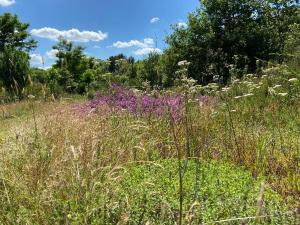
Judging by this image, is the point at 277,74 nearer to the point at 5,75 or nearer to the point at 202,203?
the point at 202,203

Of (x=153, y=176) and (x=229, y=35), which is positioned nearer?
(x=153, y=176)

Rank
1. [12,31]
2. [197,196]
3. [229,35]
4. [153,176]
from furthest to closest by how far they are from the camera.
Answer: [12,31], [229,35], [153,176], [197,196]

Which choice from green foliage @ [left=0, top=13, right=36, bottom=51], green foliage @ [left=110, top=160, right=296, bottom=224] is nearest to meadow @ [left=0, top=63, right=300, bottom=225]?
green foliage @ [left=110, top=160, right=296, bottom=224]

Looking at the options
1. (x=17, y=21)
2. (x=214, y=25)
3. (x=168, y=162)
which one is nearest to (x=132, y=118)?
(x=168, y=162)

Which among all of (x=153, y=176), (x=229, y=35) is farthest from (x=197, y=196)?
(x=229, y=35)

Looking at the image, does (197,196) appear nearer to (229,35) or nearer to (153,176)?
(153,176)

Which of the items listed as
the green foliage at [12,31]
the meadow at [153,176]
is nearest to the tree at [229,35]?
the meadow at [153,176]

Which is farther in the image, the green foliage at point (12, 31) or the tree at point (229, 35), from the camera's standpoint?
the green foliage at point (12, 31)

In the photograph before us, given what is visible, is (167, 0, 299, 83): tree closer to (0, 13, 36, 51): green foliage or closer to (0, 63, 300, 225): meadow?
(0, 63, 300, 225): meadow

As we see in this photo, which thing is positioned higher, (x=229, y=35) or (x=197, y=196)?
Result: (x=229, y=35)

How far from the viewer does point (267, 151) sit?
447 centimetres

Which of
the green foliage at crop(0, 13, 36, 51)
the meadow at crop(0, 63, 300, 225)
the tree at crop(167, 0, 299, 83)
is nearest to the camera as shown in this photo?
the meadow at crop(0, 63, 300, 225)

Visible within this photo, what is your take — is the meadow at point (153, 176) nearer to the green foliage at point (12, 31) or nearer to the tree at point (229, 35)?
the tree at point (229, 35)

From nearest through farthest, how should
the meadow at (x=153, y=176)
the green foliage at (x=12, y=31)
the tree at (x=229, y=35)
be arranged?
the meadow at (x=153, y=176) → the tree at (x=229, y=35) → the green foliage at (x=12, y=31)
